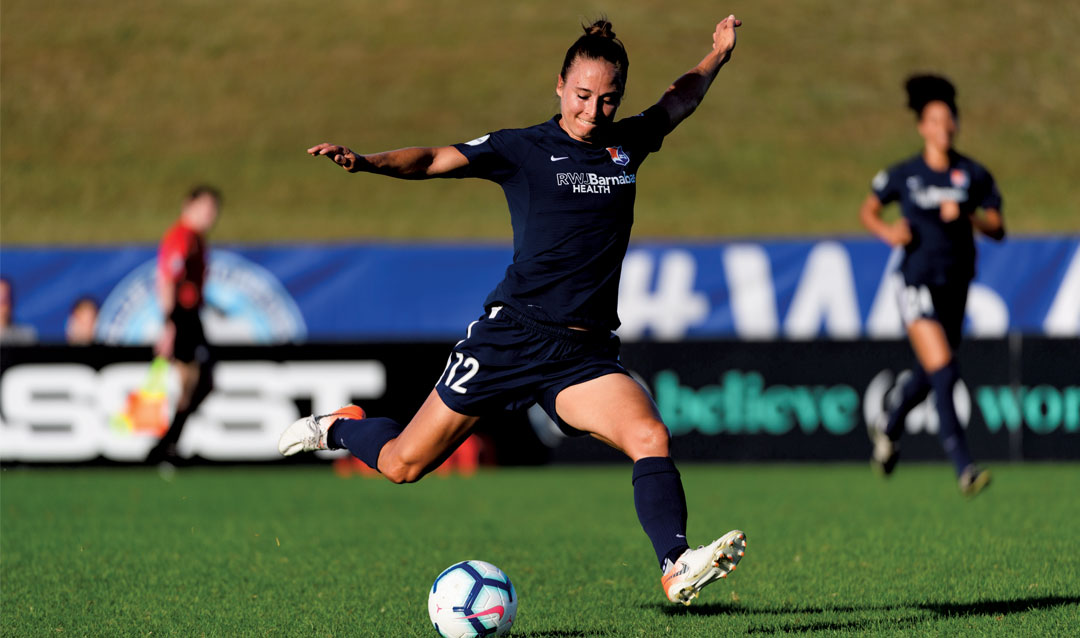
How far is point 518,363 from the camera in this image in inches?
211

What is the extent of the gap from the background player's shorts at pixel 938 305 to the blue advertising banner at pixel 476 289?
713cm

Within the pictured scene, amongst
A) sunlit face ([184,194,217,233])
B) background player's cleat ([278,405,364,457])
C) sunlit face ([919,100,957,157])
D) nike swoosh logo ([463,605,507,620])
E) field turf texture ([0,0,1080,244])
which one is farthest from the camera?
field turf texture ([0,0,1080,244])

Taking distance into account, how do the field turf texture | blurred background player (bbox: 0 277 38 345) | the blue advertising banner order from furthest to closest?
the field turf texture → the blue advertising banner → blurred background player (bbox: 0 277 38 345)

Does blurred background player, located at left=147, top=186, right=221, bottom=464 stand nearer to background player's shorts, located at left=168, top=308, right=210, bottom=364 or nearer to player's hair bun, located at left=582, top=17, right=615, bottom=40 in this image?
background player's shorts, located at left=168, top=308, right=210, bottom=364

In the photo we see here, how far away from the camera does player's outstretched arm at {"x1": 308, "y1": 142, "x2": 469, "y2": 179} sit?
195 inches

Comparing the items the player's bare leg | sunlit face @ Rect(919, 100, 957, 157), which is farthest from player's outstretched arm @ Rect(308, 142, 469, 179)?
sunlit face @ Rect(919, 100, 957, 157)

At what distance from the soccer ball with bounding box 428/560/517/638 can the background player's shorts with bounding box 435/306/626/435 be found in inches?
24.6

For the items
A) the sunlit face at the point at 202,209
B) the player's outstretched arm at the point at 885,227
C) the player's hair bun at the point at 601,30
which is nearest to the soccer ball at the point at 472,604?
the player's hair bun at the point at 601,30

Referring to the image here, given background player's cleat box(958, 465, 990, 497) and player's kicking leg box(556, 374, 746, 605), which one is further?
background player's cleat box(958, 465, 990, 497)

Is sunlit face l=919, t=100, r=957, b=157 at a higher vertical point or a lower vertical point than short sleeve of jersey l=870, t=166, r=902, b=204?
higher

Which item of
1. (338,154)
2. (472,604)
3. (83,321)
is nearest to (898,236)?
(472,604)

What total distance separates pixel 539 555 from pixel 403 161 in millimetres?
3002

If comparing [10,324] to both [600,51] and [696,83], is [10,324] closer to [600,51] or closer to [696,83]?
[696,83]

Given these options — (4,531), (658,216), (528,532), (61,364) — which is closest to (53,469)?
(61,364)
